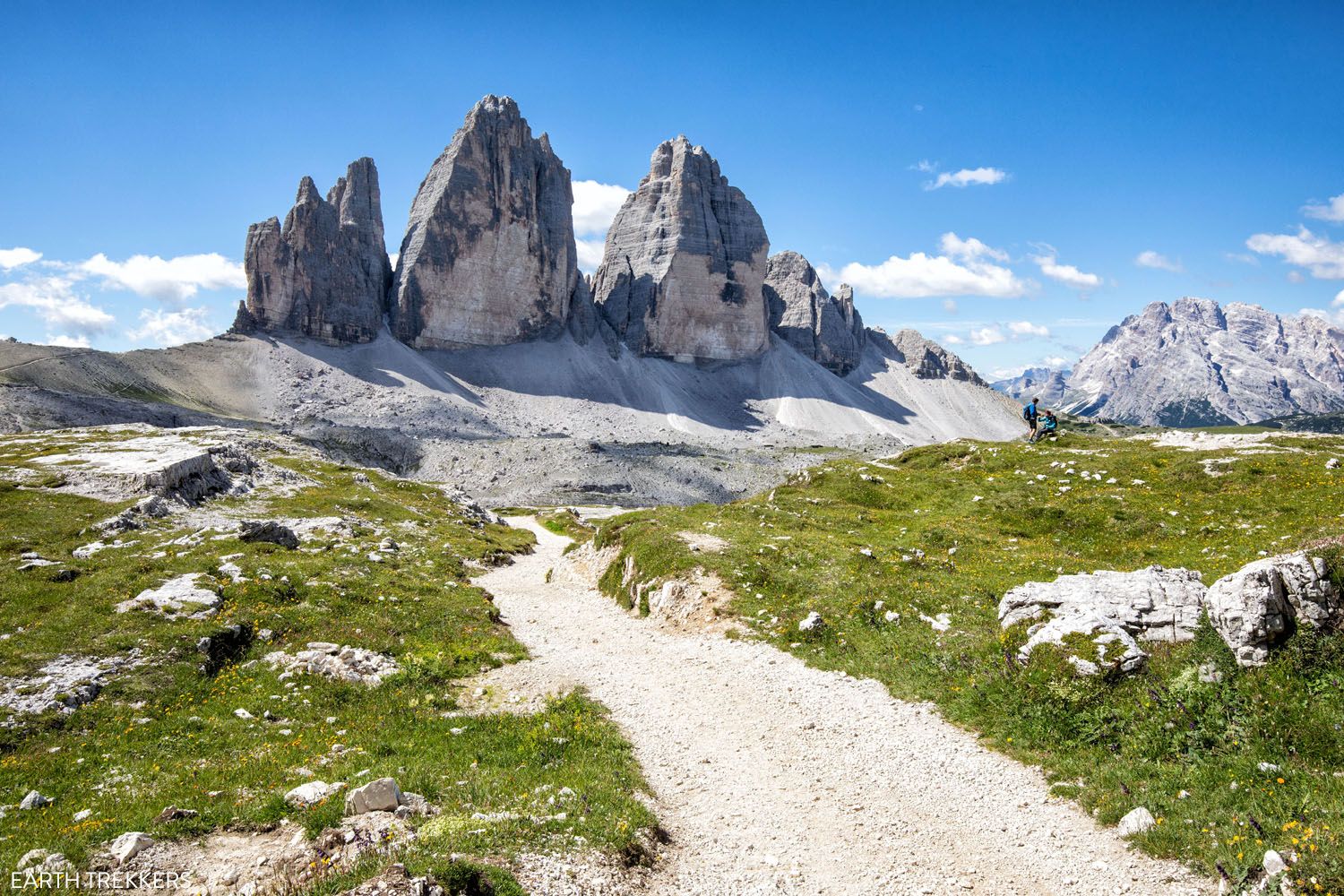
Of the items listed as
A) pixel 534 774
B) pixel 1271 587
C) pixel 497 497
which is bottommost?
pixel 497 497

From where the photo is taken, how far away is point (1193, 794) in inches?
433

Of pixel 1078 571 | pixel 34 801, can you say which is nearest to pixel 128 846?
pixel 34 801

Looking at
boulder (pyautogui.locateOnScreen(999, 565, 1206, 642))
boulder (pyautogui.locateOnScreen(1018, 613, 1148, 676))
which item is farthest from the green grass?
boulder (pyautogui.locateOnScreen(999, 565, 1206, 642))

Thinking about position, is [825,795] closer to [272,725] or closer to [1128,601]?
[1128,601]

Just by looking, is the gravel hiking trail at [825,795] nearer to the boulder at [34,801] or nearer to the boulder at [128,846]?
the boulder at [128,846]

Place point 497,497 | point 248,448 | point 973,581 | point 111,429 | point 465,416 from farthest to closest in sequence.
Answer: point 465,416 < point 497,497 < point 111,429 < point 248,448 < point 973,581

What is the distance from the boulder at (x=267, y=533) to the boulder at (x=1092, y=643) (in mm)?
30433

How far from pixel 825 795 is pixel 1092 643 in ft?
22.6

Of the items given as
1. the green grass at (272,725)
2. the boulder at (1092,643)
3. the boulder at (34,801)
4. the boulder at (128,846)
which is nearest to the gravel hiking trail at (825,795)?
the green grass at (272,725)

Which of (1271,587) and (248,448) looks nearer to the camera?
(1271,587)

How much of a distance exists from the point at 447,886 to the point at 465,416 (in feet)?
632

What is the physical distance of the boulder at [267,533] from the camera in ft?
100

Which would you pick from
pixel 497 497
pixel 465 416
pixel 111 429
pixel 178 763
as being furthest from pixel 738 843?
pixel 465 416

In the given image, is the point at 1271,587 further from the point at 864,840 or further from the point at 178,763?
the point at 178,763
